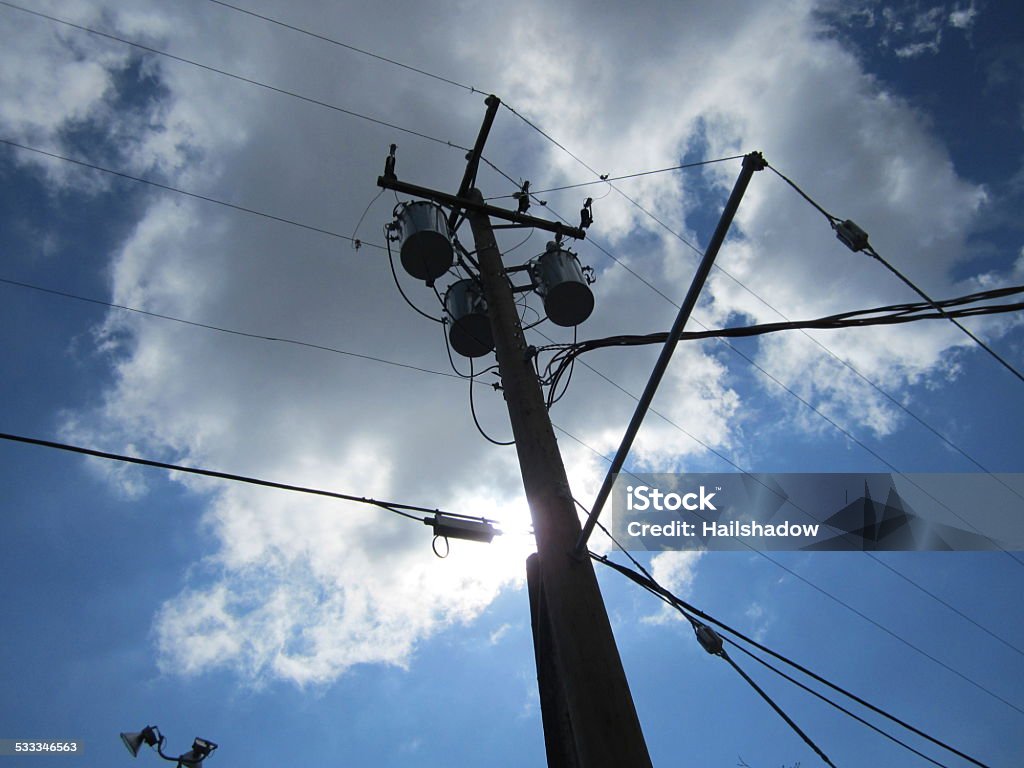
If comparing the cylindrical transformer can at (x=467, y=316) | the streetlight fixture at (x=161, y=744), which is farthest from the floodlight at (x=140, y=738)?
the cylindrical transformer can at (x=467, y=316)

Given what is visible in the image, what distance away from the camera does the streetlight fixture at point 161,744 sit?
846cm

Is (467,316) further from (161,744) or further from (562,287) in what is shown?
(161,744)

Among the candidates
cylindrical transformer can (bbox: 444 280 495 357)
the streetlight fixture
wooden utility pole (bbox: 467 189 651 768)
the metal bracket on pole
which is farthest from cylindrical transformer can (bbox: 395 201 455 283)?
the streetlight fixture

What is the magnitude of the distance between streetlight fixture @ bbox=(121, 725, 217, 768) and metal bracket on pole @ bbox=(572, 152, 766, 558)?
7.80 metres

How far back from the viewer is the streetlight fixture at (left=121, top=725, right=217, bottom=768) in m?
8.46

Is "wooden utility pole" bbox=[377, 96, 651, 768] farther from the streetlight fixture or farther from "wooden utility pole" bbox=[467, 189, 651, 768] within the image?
the streetlight fixture

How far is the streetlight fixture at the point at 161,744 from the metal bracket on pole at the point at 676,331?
7.80m

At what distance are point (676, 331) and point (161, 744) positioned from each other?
9535 mm

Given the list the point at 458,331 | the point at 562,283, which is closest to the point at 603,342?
the point at 562,283

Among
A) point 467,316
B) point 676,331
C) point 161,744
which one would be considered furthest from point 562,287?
point 161,744

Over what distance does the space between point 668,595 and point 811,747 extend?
122 cm

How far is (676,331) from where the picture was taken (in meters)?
3.06

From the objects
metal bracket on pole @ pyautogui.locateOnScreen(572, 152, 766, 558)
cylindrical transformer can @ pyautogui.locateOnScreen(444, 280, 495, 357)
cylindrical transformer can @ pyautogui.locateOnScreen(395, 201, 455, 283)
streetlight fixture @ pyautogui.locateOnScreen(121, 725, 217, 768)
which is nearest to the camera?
metal bracket on pole @ pyautogui.locateOnScreen(572, 152, 766, 558)

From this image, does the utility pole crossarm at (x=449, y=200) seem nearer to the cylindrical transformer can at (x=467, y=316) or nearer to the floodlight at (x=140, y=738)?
the cylindrical transformer can at (x=467, y=316)
